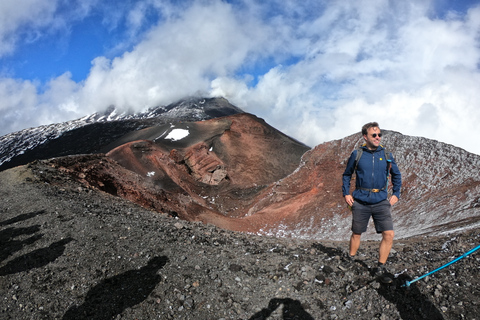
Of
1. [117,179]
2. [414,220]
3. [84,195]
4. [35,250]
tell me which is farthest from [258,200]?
[35,250]

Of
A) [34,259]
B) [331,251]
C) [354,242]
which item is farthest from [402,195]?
[34,259]

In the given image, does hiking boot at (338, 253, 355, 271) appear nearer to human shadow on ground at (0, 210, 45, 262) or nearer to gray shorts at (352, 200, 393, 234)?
gray shorts at (352, 200, 393, 234)

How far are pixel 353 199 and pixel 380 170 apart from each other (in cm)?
61

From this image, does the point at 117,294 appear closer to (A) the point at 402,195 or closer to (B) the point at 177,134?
(A) the point at 402,195

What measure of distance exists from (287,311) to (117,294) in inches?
99.3

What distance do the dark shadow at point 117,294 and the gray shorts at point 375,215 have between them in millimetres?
3219

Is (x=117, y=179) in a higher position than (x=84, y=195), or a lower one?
higher

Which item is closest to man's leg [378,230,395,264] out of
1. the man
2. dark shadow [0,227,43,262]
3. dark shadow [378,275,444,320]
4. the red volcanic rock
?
the man

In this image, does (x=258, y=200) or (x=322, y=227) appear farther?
(x=258, y=200)

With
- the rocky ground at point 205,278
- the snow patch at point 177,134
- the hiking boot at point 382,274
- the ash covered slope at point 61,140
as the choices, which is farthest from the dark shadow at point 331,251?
the ash covered slope at point 61,140

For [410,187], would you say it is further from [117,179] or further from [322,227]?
[117,179]

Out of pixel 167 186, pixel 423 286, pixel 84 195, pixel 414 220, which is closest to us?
pixel 423 286

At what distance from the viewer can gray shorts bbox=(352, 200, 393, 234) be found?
183 inches

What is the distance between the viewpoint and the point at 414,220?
1134 cm
